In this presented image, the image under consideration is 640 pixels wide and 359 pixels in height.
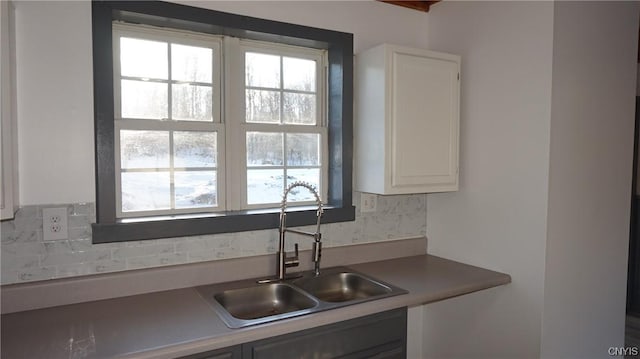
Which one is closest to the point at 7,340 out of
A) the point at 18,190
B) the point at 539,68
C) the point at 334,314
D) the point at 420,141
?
the point at 18,190

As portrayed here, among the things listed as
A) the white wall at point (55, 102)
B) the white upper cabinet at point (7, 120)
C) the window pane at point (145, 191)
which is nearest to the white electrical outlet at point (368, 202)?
the window pane at point (145, 191)

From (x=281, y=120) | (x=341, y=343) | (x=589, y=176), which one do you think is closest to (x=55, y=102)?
(x=281, y=120)

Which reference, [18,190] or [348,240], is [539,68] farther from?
[18,190]

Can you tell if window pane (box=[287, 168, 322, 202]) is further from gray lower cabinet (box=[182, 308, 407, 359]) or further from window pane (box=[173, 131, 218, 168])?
gray lower cabinet (box=[182, 308, 407, 359])

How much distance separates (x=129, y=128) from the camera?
1.87 meters

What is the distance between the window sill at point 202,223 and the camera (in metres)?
1.73

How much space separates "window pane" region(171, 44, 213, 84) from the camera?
197 centimetres

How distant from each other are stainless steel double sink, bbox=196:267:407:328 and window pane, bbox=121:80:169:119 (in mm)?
814

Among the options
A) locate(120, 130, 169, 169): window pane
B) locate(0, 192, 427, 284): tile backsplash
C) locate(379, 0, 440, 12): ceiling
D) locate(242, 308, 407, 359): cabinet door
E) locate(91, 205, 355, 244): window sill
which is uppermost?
locate(379, 0, 440, 12): ceiling

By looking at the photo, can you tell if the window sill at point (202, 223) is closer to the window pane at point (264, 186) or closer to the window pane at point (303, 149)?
the window pane at point (264, 186)

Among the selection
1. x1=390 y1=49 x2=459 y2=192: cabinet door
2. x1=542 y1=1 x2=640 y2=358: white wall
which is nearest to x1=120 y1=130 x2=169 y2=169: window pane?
x1=390 y1=49 x2=459 y2=192: cabinet door

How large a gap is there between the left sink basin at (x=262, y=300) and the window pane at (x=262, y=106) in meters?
0.84

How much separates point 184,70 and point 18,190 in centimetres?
84

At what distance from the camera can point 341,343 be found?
1663 mm
